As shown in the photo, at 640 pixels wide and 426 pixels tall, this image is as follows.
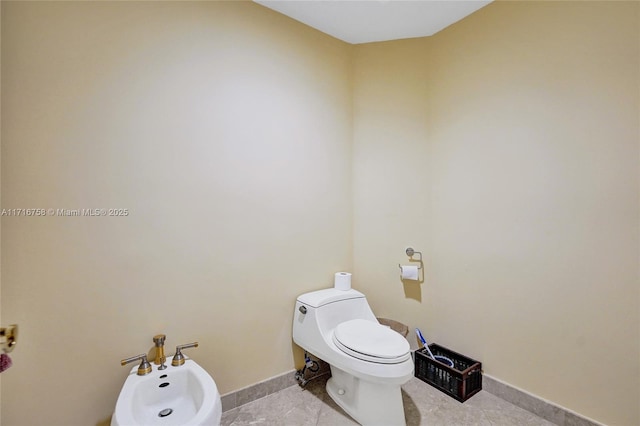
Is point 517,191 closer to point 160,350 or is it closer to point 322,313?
point 322,313

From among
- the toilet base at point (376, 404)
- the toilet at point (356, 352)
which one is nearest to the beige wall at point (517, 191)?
the toilet at point (356, 352)

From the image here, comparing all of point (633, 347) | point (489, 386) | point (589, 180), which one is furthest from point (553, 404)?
point (589, 180)

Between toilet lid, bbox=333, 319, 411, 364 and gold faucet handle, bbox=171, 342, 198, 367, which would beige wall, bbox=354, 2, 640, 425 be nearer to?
toilet lid, bbox=333, 319, 411, 364

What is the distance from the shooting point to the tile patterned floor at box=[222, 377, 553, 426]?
5.13 feet

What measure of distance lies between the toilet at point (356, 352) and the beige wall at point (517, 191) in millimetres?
473

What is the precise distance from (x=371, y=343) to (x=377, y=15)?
2.07 meters

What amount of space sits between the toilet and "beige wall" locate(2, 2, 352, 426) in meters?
0.21

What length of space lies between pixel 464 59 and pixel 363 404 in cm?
227

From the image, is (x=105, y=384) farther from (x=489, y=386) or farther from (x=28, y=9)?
(x=489, y=386)

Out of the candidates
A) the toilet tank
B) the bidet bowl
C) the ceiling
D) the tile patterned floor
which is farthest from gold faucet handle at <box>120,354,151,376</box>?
the ceiling

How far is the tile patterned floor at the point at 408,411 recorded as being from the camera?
156cm

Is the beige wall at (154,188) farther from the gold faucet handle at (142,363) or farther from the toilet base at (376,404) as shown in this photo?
the toilet base at (376,404)

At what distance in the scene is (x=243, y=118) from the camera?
68.1 inches

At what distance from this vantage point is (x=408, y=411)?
166cm
